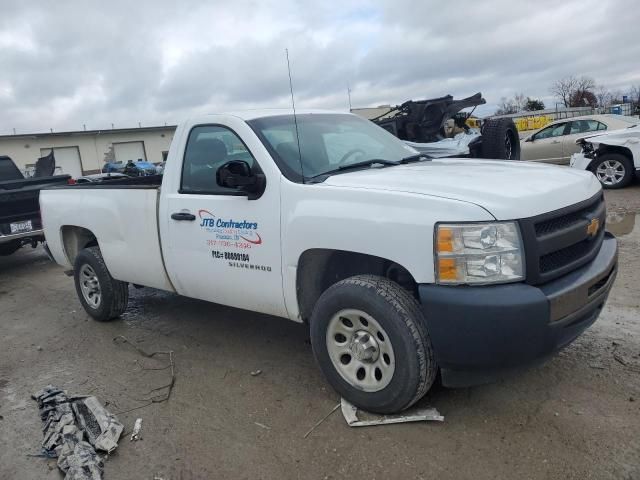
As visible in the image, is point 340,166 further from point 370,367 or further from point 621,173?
point 621,173

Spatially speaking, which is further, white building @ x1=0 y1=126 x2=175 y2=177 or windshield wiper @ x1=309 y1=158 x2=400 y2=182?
white building @ x1=0 y1=126 x2=175 y2=177

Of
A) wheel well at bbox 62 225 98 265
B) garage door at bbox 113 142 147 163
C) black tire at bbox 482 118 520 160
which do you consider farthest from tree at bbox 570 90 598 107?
wheel well at bbox 62 225 98 265

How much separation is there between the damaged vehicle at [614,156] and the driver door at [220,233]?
29.5ft

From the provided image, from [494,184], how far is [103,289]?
3992mm

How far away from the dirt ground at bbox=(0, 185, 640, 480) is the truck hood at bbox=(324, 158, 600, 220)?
1.21m

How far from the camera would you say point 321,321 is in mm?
3324

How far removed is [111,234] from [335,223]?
276 cm

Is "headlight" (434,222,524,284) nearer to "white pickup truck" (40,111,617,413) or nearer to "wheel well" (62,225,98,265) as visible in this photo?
"white pickup truck" (40,111,617,413)

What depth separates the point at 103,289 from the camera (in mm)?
5379

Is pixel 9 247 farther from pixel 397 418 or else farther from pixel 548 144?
pixel 548 144

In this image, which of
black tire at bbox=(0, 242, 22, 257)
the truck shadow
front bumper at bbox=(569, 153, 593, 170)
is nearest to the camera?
black tire at bbox=(0, 242, 22, 257)

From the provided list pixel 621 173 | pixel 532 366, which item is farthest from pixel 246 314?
pixel 621 173

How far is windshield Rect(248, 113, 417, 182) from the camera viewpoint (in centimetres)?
369

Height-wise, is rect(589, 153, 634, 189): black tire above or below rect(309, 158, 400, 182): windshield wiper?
below
